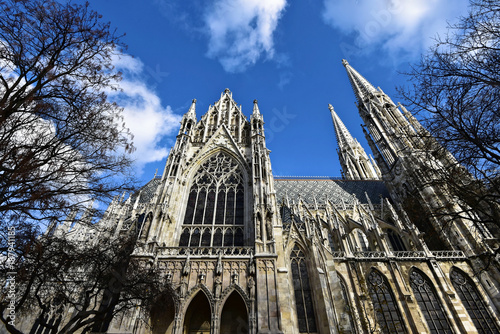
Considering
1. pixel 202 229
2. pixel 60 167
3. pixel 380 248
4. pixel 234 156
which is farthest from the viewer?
pixel 234 156

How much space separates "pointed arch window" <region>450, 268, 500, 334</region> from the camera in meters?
14.4

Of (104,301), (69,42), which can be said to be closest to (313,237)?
(104,301)

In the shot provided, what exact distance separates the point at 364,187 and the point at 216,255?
22.0 meters

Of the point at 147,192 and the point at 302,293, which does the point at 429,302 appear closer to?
the point at 302,293

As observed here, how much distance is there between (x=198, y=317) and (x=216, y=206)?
20.5 ft

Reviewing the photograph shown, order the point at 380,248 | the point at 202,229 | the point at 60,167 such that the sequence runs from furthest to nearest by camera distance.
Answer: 1. the point at 380,248
2. the point at 202,229
3. the point at 60,167

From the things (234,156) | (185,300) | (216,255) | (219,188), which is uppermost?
(234,156)

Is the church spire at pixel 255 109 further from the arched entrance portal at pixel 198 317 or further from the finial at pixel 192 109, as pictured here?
the arched entrance portal at pixel 198 317

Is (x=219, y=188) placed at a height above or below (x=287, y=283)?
above

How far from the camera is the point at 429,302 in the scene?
15125 mm

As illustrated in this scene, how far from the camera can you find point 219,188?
56.5 ft

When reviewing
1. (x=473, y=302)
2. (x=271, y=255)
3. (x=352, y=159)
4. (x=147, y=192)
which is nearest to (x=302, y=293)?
(x=271, y=255)

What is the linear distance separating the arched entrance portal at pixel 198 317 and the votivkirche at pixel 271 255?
0.16 ft

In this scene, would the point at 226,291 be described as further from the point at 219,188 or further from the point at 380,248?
the point at 380,248
